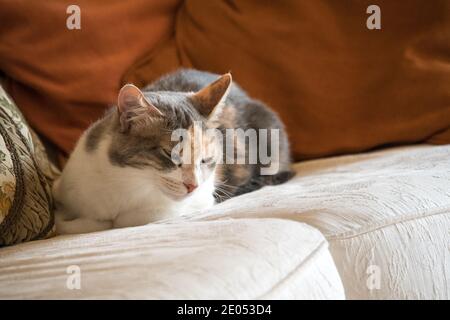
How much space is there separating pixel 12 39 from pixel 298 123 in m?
0.96

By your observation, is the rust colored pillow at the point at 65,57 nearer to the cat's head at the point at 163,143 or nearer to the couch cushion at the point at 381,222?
the cat's head at the point at 163,143

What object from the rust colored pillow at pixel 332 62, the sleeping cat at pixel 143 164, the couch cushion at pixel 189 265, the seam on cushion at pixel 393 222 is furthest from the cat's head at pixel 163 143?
the rust colored pillow at pixel 332 62

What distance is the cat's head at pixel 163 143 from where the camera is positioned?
4.39ft

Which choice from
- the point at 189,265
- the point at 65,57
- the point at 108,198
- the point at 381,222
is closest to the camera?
A: the point at 189,265

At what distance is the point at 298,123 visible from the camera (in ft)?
6.50

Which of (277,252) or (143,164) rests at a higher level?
(143,164)

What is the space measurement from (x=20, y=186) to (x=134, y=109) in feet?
1.03

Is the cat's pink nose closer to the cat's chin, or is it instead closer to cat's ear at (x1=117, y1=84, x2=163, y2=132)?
the cat's chin

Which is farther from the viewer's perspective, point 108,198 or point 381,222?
point 108,198

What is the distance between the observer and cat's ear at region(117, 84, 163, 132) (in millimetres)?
1282

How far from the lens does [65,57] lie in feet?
5.65

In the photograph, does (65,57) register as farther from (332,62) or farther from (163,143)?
(332,62)

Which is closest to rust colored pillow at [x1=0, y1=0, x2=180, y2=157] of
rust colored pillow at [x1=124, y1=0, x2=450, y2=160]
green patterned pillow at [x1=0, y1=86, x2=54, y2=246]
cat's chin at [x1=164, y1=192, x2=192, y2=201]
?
rust colored pillow at [x1=124, y1=0, x2=450, y2=160]

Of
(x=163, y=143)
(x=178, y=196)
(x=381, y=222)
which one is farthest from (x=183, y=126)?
A: (x=381, y=222)
